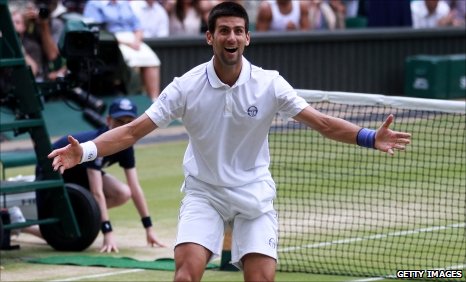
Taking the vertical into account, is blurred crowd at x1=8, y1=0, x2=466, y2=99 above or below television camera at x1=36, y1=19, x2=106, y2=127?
below

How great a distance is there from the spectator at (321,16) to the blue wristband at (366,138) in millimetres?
15991

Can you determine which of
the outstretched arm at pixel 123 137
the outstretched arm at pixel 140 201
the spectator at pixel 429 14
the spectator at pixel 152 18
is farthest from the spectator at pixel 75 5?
the outstretched arm at pixel 123 137

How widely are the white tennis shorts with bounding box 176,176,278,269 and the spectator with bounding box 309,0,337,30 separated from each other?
1592 centimetres

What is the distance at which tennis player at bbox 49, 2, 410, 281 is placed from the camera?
7.84m

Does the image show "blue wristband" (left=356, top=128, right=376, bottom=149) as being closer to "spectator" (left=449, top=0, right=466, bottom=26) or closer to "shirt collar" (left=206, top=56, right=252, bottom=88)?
"shirt collar" (left=206, top=56, right=252, bottom=88)

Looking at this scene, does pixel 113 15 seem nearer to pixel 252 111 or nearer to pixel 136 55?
pixel 136 55

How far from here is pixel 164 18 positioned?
21.3 metres

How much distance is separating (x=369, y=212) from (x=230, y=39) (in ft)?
19.8

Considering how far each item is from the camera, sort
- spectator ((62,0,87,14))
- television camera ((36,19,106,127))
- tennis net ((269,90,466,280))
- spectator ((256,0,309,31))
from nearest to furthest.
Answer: tennis net ((269,90,466,280)) → television camera ((36,19,106,127)) → spectator ((62,0,87,14)) → spectator ((256,0,309,31))

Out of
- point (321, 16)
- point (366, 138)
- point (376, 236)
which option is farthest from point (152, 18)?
point (366, 138)

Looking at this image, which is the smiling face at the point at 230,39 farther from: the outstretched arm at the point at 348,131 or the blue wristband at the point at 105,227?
the blue wristband at the point at 105,227

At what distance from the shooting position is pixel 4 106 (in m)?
12.1

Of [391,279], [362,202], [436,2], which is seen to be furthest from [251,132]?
[436,2]

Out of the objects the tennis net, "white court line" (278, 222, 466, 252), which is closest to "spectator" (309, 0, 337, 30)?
the tennis net
